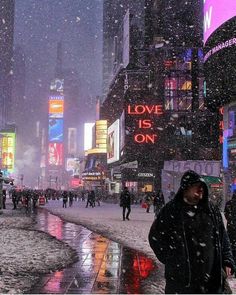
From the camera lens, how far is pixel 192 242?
376 cm

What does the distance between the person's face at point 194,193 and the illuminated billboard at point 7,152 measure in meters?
167

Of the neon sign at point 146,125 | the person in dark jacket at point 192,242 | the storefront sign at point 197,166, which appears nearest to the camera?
the person in dark jacket at point 192,242

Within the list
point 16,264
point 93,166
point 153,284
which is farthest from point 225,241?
point 93,166

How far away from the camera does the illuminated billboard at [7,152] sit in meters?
168

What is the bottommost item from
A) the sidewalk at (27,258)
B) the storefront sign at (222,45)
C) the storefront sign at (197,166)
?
the sidewalk at (27,258)

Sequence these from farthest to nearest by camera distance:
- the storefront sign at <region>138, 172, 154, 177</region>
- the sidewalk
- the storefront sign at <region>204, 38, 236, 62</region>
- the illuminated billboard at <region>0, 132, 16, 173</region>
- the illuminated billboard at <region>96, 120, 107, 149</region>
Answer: the illuminated billboard at <region>0, 132, 16, 173</region>
the illuminated billboard at <region>96, 120, 107, 149</region>
the storefront sign at <region>138, 172, 154, 177</region>
the storefront sign at <region>204, 38, 236, 62</region>
the sidewalk

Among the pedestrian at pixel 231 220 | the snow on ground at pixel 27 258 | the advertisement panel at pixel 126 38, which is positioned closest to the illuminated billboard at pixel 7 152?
the advertisement panel at pixel 126 38

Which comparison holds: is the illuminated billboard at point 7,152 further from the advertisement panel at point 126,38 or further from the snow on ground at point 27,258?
the snow on ground at point 27,258

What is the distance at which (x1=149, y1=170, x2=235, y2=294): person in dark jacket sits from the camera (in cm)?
371

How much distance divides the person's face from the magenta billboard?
127ft

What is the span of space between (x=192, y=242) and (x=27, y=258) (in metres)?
7.10

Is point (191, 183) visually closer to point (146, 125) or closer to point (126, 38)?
point (146, 125)

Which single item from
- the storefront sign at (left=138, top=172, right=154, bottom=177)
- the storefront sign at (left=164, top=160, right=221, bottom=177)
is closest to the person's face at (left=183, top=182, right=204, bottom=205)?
the storefront sign at (left=164, top=160, right=221, bottom=177)

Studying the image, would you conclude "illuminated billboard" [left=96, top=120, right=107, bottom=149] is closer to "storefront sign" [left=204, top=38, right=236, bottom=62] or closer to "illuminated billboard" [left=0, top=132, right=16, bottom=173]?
"illuminated billboard" [left=0, top=132, right=16, bottom=173]
